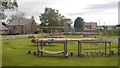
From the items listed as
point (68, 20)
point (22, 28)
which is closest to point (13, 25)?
point (22, 28)

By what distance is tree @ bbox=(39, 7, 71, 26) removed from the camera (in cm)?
9569

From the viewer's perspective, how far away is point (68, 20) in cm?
11494

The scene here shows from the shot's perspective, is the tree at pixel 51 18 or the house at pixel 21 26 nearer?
the house at pixel 21 26

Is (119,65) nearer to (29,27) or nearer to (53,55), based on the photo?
(53,55)

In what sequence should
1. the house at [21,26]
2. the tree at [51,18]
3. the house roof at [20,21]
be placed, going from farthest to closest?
the tree at [51,18] < the house roof at [20,21] < the house at [21,26]

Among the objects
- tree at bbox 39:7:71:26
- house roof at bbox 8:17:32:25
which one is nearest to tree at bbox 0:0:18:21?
house roof at bbox 8:17:32:25

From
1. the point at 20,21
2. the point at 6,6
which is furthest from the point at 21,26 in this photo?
the point at 6,6

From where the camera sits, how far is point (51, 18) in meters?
96.1

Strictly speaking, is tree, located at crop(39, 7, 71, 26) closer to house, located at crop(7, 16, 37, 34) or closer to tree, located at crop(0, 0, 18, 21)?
house, located at crop(7, 16, 37, 34)

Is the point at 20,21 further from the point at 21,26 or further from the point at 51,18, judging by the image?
the point at 51,18

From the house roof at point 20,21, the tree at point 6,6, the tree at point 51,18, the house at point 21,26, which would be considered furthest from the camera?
the tree at point 51,18

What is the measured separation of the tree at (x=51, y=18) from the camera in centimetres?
9569

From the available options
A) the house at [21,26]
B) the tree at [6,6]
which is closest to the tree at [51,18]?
the house at [21,26]

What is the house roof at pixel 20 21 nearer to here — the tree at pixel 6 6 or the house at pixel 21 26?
the house at pixel 21 26
